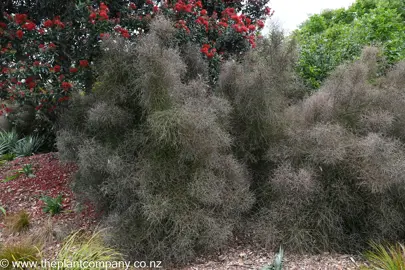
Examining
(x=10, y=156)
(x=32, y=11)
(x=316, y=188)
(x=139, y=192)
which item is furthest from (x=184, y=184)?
(x=10, y=156)

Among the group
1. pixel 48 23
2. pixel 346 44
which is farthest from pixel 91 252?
pixel 346 44

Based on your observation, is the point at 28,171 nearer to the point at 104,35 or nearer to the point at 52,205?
the point at 52,205

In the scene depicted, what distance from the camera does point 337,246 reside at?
3.10 m

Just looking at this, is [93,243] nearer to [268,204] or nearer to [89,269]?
[89,269]

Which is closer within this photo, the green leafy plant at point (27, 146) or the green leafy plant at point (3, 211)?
the green leafy plant at point (3, 211)

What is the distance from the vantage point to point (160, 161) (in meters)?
2.98

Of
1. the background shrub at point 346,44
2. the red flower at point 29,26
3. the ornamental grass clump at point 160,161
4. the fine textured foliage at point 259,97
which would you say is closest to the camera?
the ornamental grass clump at point 160,161

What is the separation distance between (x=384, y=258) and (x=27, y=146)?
224 inches

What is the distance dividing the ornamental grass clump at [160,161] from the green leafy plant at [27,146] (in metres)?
3.41

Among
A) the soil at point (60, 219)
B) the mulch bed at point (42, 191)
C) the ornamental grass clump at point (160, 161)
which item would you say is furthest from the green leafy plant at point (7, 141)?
the ornamental grass clump at point (160, 161)

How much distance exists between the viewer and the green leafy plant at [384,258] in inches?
105

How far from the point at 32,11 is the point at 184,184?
289cm

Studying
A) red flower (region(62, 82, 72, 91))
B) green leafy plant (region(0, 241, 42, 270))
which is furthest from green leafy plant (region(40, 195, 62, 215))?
red flower (region(62, 82, 72, 91))

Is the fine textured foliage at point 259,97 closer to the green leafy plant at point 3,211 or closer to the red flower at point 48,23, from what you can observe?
the red flower at point 48,23
